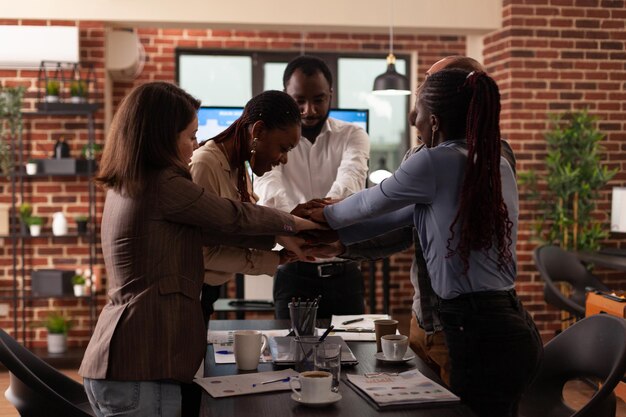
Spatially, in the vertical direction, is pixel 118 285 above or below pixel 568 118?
below

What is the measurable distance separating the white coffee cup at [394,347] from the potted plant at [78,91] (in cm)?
404

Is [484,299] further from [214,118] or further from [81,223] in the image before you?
[81,223]

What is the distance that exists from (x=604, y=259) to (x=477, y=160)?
11.7 ft

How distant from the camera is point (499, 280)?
1.86 m

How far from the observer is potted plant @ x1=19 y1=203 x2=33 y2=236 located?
561 cm

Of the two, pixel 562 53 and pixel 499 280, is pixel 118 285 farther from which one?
pixel 562 53

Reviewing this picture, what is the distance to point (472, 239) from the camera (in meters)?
1.82

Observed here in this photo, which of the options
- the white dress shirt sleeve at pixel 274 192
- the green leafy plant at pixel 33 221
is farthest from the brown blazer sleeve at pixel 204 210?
the green leafy plant at pixel 33 221

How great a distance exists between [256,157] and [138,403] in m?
0.88

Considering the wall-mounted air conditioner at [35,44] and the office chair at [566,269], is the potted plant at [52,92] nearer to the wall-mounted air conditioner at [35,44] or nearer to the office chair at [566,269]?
the wall-mounted air conditioner at [35,44]

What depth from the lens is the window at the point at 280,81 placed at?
761 centimetres

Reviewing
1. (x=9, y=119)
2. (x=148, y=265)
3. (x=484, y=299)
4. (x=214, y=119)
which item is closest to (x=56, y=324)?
(x=9, y=119)

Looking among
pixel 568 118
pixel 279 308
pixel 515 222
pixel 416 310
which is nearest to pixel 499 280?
pixel 515 222

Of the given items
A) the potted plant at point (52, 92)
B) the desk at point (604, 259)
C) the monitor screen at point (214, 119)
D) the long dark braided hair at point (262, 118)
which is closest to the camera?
the long dark braided hair at point (262, 118)
